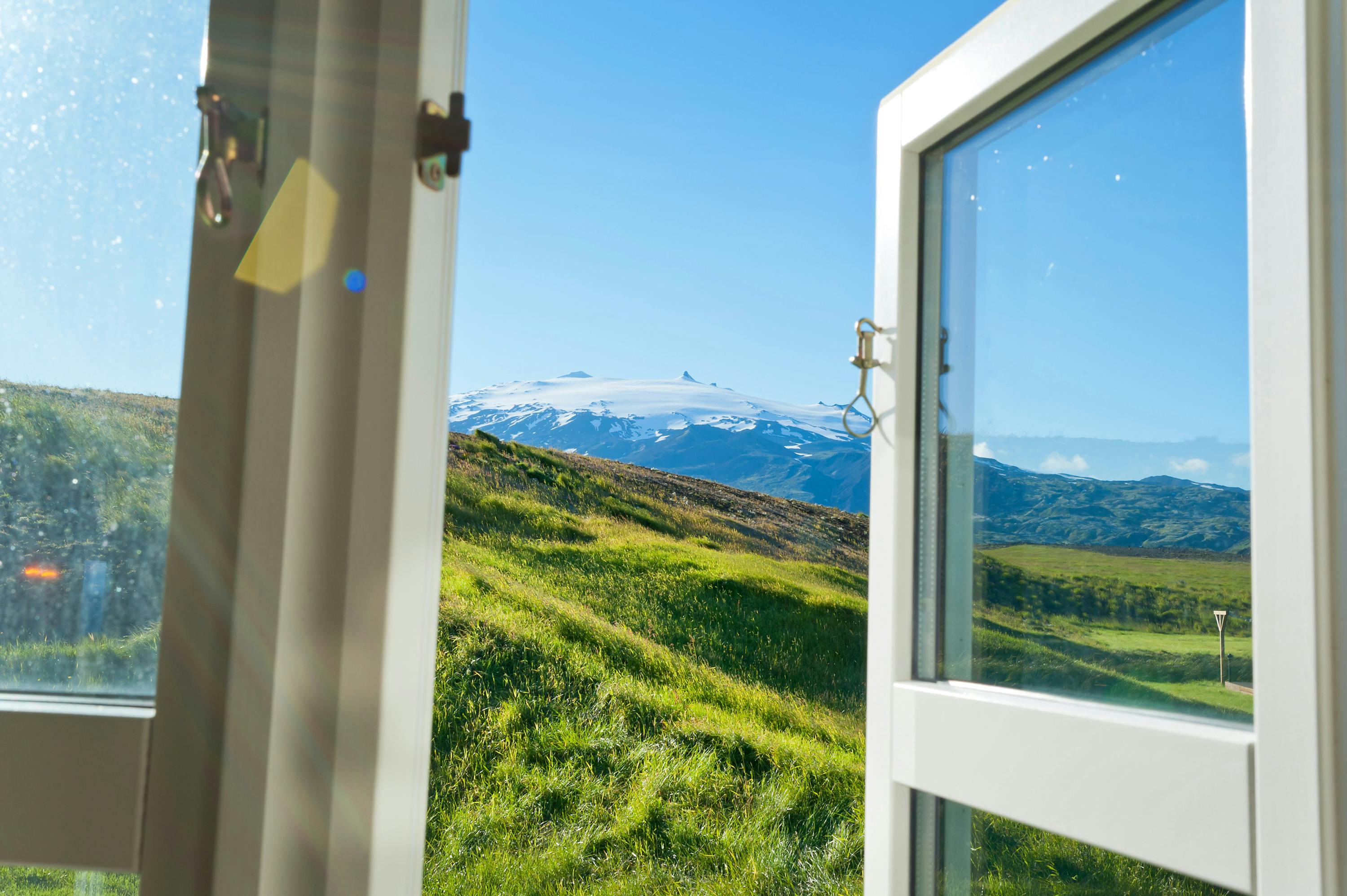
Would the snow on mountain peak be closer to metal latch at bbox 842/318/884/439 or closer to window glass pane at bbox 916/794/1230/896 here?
metal latch at bbox 842/318/884/439

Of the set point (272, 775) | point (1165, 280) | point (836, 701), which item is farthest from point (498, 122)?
point (272, 775)

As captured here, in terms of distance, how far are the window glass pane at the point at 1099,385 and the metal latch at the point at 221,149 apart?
0.63 metres

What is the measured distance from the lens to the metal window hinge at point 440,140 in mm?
375

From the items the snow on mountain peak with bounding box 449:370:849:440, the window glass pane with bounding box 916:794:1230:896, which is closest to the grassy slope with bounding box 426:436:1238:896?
the snow on mountain peak with bounding box 449:370:849:440

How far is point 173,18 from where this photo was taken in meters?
0.38

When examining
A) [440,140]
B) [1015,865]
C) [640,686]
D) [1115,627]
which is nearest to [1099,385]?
[1115,627]

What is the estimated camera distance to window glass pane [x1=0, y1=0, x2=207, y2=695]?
362mm

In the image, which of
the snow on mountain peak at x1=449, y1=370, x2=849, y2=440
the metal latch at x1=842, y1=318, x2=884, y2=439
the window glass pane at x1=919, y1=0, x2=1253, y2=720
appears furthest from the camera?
the snow on mountain peak at x1=449, y1=370, x2=849, y2=440

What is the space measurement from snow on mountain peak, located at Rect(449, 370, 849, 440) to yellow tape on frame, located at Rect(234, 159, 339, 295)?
3.31m

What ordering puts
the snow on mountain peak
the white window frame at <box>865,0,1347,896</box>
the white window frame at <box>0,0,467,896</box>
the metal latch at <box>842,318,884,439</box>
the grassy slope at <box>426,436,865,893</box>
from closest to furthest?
1. the white window frame at <box>0,0,467,896</box>
2. the white window frame at <box>865,0,1347,896</box>
3. the metal latch at <box>842,318,884,439</box>
4. the grassy slope at <box>426,436,865,893</box>
5. the snow on mountain peak

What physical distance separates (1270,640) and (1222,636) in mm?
74

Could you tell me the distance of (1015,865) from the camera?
71 cm

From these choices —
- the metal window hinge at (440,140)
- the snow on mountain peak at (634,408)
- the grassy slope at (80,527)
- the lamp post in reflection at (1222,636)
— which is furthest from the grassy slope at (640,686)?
the metal window hinge at (440,140)

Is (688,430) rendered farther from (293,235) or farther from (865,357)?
(293,235)
